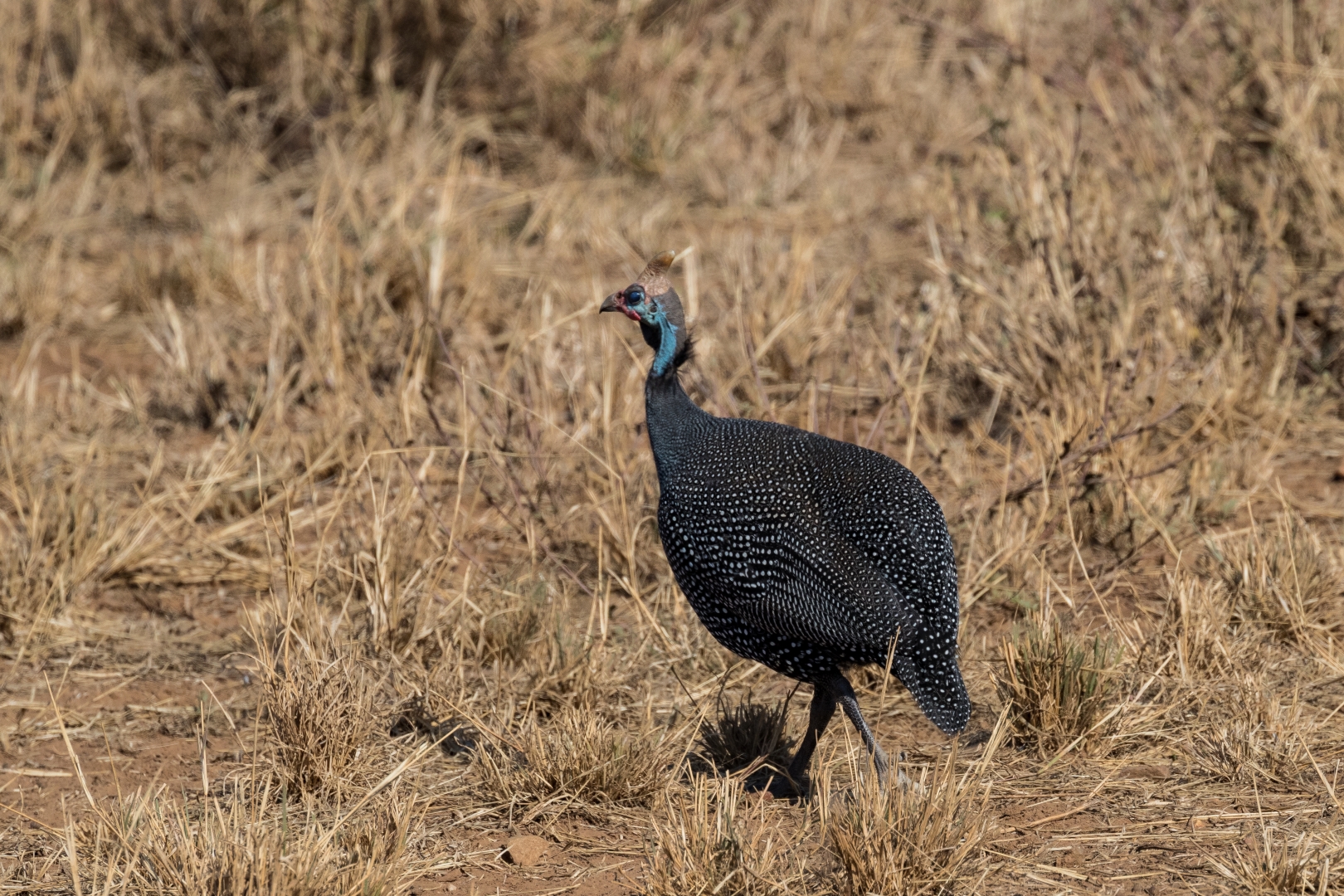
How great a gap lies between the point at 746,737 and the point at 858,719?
0.39m

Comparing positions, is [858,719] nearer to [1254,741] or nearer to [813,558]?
[813,558]

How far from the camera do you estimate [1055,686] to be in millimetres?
3574

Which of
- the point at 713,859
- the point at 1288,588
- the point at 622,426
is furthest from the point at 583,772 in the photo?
the point at 1288,588

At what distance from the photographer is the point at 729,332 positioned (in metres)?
5.64

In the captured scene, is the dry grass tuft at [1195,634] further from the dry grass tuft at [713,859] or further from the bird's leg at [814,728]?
the dry grass tuft at [713,859]

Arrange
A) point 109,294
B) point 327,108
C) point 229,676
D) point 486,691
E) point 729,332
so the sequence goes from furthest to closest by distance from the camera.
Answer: point 327,108 < point 109,294 < point 729,332 < point 229,676 < point 486,691

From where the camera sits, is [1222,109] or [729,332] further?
[1222,109]

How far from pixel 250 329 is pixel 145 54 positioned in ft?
8.91

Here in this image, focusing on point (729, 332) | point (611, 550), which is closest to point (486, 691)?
point (611, 550)

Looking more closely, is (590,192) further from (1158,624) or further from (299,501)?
(1158,624)

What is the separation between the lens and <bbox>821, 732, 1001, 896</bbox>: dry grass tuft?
2914mm

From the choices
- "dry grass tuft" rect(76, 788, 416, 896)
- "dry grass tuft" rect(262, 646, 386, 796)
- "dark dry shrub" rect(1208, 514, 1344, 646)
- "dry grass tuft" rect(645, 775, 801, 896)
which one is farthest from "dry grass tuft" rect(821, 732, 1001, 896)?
"dark dry shrub" rect(1208, 514, 1344, 646)

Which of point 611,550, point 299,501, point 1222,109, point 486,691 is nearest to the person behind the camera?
point 486,691

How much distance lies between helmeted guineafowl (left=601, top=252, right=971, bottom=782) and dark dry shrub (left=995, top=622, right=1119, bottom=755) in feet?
1.05
